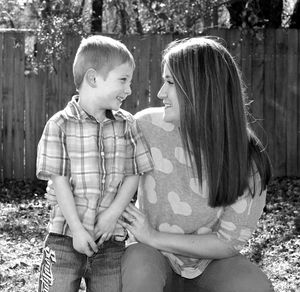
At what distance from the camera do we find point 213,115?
11.8 ft

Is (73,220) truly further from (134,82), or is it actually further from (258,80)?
(258,80)

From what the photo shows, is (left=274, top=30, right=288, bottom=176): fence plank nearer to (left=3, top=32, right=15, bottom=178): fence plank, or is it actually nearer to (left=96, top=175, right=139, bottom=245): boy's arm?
(left=3, top=32, right=15, bottom=178): fence plank

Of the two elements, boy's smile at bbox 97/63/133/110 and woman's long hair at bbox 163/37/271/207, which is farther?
woman's long hair at bbox 163/37/271/207

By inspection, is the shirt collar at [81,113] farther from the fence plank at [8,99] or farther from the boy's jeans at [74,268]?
the fence plank at [8,99]

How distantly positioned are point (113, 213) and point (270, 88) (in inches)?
240

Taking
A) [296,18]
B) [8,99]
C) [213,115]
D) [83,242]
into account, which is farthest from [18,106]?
[83,242]

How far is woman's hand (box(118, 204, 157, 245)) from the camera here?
357 centimetres

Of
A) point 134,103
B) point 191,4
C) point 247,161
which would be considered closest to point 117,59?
point 247,161

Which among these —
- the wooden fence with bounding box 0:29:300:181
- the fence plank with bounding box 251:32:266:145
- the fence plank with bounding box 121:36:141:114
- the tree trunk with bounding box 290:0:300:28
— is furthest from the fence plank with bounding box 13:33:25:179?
the tree trunk with bounding box 290:0:300:28

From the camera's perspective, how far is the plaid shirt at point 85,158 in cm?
347

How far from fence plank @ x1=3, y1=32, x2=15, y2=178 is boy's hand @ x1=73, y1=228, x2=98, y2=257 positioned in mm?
6122

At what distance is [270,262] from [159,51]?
3.83 m

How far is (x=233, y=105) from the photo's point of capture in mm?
3633

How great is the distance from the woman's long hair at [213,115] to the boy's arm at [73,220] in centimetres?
60
